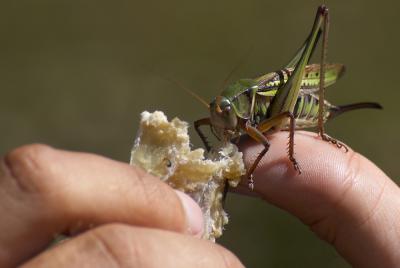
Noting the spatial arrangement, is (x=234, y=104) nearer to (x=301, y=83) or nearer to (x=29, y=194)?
(x=301, y=83)

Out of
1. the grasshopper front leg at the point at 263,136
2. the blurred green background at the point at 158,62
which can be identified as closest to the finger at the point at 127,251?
the grasshopper front leg at the point at 263,136

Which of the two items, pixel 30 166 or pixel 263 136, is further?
pixel 263 136

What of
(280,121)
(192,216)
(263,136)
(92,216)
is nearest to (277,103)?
(280,121)

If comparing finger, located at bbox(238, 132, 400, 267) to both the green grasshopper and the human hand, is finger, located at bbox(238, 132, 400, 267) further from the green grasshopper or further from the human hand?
the human hand

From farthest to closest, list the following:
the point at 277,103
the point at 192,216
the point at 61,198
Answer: the point at 277,103 → the point at 192,216 → the point at 61,198

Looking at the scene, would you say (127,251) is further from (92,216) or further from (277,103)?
(277,103)

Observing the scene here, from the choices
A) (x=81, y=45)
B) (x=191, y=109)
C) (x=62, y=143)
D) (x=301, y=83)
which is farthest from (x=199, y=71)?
(x=301, y=83)

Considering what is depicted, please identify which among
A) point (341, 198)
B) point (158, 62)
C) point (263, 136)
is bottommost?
point (158, 62)
